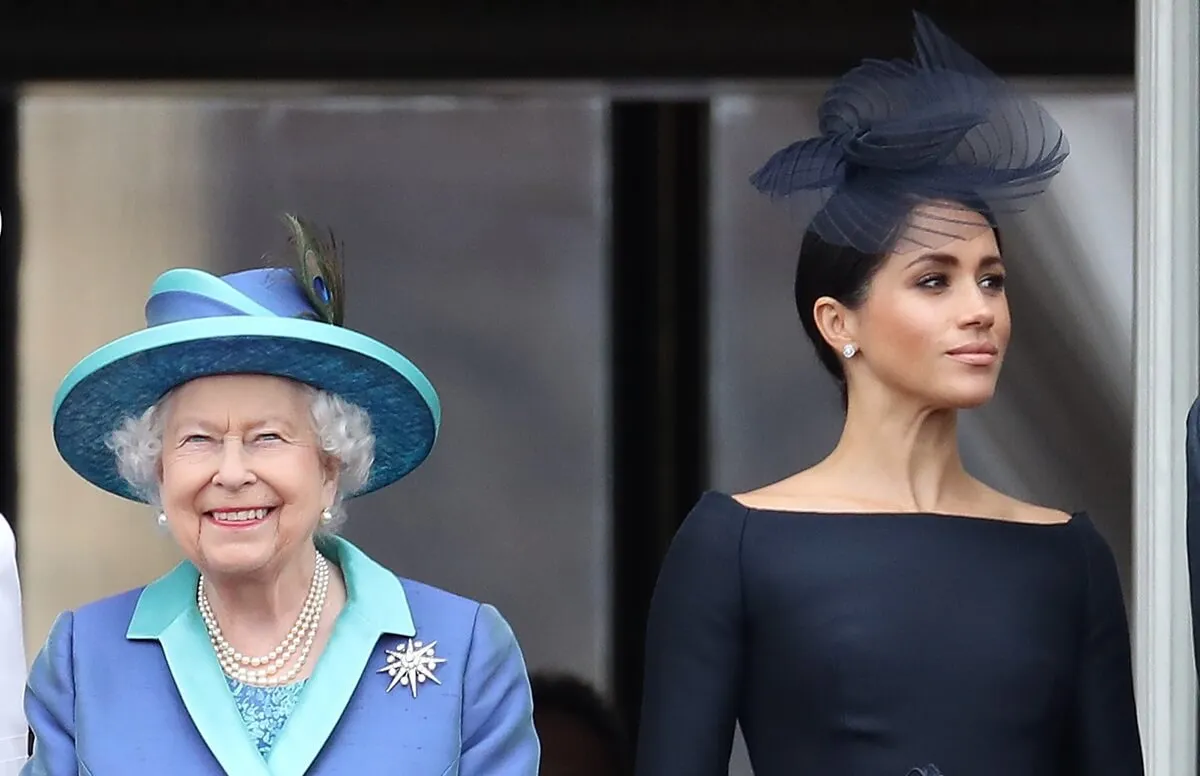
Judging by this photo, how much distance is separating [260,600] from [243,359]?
345mm

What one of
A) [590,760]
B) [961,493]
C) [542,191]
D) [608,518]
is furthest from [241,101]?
[961,493]

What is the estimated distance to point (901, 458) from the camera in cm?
395

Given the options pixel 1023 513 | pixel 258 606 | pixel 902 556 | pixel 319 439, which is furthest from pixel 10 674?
pixel 1023 513

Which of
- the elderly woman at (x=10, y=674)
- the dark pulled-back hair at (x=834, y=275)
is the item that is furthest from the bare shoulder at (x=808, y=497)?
the elderly woman at (x=10, y=674)

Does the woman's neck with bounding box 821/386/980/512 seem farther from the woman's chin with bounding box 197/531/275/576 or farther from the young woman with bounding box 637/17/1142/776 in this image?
the woman's chin with bounding box 197/531/275/576

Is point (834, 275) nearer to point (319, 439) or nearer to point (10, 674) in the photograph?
point (319, 439)

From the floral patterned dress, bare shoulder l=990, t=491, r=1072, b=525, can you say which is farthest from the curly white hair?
bare shoulder l=990, t=491, r=1072, b=525

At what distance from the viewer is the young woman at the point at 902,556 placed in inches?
149

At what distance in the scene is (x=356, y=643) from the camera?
3.65 m

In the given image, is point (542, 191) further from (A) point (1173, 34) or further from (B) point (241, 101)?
(A) point (1173, 34)

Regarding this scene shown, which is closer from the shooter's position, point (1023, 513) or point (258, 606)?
point (258, 606)

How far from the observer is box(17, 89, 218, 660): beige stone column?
6.05 metres

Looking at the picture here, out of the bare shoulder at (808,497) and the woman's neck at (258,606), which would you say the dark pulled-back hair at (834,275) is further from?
the woman's neck at (258,606)

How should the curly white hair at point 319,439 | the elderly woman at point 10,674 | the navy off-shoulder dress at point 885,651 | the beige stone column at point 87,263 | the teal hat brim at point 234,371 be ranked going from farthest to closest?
1. the beige stone column at point 87,263
2. the elderly woman at point 10,674
3. the navy off-shoulder dress at point 885,651
4. the curly white hair at point 319,439
5. the teal hat brim at point 234,371
